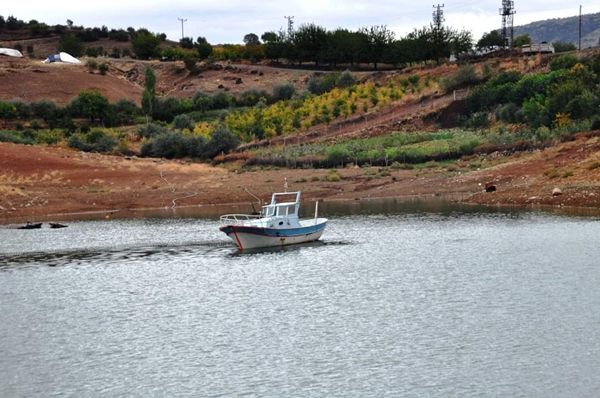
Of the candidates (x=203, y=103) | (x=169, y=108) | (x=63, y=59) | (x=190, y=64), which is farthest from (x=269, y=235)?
(x=63, y=59)

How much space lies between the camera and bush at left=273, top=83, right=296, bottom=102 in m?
143

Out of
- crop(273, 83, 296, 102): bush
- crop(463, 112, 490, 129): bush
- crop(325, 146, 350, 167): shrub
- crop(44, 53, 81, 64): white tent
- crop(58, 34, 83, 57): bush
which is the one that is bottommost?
crop(325, 146, 350, 167): shrub

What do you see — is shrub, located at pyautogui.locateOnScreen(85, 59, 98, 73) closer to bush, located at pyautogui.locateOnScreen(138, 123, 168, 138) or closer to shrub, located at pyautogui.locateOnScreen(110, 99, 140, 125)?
shrub, located at pyautogui.locateOnScreen(110, 99, 140, 125)

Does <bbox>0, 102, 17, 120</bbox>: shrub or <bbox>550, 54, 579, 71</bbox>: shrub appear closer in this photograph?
<bbox>550, 54, 579, 71</bbox>: shrub

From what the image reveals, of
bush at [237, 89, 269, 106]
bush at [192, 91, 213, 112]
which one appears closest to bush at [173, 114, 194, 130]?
bush at [192, 91, 213, 112]

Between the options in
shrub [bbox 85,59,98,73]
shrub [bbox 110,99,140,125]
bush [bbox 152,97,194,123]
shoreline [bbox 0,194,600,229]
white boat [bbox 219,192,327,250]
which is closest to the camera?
white boat [bbox 219,192,327,250]

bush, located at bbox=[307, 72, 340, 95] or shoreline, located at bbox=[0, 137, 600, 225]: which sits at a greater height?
bush, located at bbox=[307, 72, 340, 95]

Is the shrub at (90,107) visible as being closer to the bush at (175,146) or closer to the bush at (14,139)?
the bush at (14,139)

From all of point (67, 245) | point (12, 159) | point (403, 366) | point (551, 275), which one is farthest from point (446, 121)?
point (403, 366)

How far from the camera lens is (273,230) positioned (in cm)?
6100

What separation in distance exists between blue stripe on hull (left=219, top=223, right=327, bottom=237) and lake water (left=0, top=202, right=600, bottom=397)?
45.4 inches

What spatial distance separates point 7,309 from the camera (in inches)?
1770

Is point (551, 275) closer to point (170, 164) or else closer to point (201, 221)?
point (201, 221)

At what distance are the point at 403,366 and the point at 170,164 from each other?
2766 inches
